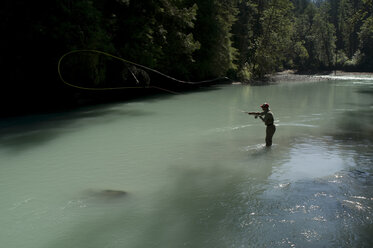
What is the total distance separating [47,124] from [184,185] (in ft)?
37.7

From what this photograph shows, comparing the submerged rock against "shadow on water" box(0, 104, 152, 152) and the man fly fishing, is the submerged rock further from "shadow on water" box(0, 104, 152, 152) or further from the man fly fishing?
the man fly fishing

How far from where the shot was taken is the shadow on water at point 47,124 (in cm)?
1494

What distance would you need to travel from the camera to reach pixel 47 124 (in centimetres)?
1864

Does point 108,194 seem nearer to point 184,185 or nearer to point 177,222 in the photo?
point 184,185

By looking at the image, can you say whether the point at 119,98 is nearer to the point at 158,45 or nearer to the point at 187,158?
the point at 158,45

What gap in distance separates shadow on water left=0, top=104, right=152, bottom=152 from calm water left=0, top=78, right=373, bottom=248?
0.32 feet

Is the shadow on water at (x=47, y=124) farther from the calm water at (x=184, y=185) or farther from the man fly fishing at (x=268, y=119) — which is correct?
the man fly fishing at (x=268, y=119)

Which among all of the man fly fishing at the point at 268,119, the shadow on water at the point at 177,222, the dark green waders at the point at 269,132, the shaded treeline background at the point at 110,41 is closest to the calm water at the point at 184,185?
the shadow on water at the point at 177,222

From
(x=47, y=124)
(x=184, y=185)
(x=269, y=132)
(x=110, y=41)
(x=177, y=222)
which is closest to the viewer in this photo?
(x=177, y=222)

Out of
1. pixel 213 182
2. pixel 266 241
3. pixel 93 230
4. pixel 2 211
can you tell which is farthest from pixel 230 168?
pixel 2 211

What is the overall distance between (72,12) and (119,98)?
9.56 m

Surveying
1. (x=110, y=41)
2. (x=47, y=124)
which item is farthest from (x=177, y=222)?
(x=110, y=41)

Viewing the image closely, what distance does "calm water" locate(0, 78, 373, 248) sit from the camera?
7.07 m

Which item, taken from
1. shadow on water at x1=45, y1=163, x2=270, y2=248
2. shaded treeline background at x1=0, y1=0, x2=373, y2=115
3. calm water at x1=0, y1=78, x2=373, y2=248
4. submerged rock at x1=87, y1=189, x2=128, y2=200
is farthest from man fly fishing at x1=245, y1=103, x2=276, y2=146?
shaded treeline background at x1=0, y1=0, x2=373, y2=115
